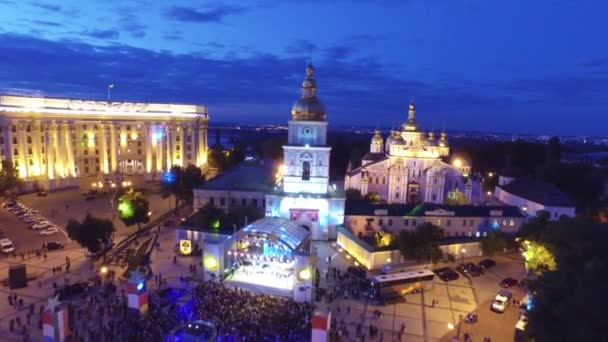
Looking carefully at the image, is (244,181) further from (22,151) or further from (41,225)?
(22,151)

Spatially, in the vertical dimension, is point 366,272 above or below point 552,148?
below

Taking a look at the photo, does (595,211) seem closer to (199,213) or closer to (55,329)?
(199,213)

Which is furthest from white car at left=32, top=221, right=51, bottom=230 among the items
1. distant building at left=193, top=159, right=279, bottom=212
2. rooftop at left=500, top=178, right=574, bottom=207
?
rooftop at left=500, top=178, right=574, bottom=207

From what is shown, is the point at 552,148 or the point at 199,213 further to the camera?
the point at 552,148

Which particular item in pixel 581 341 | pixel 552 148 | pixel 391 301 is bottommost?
pixel 391 301

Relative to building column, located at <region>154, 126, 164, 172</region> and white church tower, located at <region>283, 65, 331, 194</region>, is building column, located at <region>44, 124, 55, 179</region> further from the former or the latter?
white church tower, located at <region>283, 65, 331, 194</region>

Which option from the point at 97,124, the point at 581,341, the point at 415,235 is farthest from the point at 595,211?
the point at 97,124
